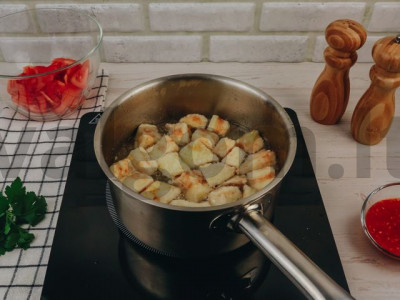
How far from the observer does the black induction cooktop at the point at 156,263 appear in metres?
0.67

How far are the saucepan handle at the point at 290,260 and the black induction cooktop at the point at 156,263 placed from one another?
0.14 m

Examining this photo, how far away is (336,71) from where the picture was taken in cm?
91

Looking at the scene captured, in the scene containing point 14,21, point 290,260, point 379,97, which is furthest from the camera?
point 14,21

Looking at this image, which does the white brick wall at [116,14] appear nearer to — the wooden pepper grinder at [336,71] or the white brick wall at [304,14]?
the white brick wall at [304,14]

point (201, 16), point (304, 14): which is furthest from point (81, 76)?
point (304, 14)

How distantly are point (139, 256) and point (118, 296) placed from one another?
8 cm

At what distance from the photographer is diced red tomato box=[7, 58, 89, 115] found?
0.94 meters

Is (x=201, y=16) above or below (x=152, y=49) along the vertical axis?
above

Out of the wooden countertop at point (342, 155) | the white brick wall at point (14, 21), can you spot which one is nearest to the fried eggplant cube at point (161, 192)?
the wooden countertop at point (342, 155)

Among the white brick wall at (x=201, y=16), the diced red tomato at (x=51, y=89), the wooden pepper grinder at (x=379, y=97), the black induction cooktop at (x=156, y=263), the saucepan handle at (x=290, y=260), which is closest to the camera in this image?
the saucepan handle at (x=290, y=260)

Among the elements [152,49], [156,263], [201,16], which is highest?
[201,16]

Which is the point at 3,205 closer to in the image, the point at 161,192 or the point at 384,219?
the point at 161,192

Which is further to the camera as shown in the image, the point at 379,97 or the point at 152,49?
the point at 152,49

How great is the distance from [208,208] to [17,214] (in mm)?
392
